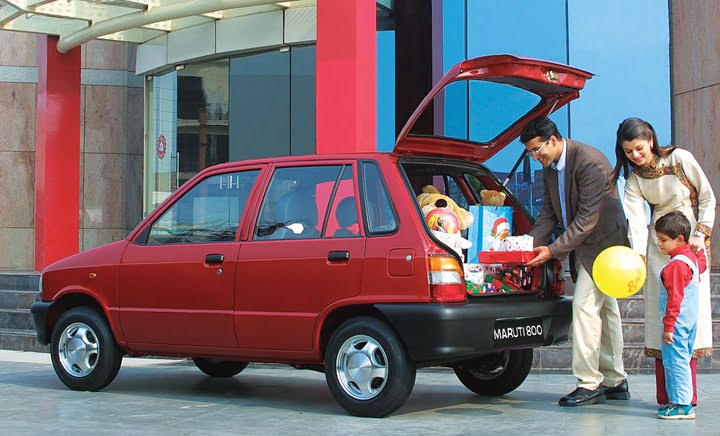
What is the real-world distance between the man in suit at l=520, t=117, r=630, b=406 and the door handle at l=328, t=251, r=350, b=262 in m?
1.23

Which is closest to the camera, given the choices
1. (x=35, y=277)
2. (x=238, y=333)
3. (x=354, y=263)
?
(x=354, y=263)

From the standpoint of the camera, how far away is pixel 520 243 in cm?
672

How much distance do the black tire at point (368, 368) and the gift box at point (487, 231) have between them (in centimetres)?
99

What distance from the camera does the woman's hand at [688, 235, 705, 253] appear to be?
6492mm

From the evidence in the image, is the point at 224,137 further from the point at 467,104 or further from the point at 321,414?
the point at 321,414

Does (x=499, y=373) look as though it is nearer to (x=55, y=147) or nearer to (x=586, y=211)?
(x=586, y=211)

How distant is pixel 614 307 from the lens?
712 cm

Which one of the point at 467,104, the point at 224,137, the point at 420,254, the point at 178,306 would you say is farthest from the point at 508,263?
the point at 224,137

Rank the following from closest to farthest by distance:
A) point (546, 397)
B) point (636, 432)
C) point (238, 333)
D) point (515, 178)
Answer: point (636, 432)
point (238, 333)
point (546, 397)
point (515, 178)

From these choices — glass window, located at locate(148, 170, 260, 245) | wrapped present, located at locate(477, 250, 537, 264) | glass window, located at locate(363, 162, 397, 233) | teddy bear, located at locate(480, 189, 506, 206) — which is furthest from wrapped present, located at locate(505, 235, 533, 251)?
glass window, located at locate(148, 170, 260, 245)

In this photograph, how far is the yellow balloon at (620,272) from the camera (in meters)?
6.22

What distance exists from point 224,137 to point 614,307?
11240 millimetres

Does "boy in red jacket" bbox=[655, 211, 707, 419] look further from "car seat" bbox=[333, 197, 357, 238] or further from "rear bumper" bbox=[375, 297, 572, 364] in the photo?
"car seat" bbox=[333, 197, 357, 238]

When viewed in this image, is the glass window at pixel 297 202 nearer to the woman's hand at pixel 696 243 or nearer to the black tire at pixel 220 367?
the black tire at pixel 220 367
